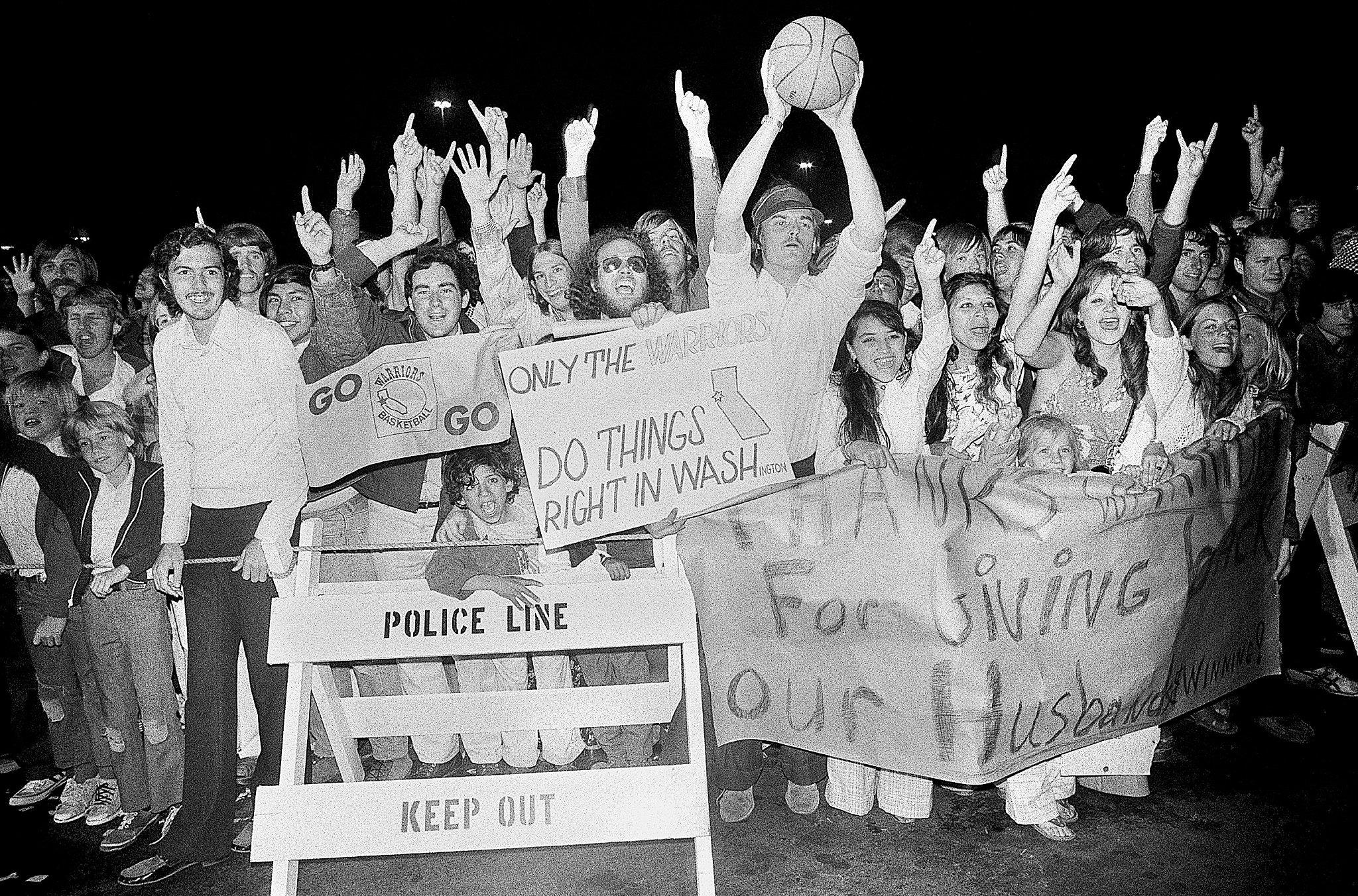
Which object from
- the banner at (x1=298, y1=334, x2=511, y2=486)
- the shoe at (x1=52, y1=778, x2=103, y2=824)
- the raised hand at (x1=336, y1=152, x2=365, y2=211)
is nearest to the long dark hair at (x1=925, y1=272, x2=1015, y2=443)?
the banner at (x1=298, y1=334, x2=511, y2=486)

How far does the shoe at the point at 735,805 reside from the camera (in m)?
4.76

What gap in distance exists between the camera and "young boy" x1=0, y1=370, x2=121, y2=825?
16.3 ft

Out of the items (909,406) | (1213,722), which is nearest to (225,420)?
(909,406)

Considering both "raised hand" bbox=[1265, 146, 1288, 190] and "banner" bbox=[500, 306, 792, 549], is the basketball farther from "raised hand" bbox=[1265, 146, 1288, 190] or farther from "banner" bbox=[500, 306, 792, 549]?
"raised hand" bbox=[1265, 146, 1288, 190]

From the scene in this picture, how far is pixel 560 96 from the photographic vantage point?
19.4m

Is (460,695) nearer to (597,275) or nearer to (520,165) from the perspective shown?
(597,275)

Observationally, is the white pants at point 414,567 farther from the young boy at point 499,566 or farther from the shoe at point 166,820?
the shoe at point 166,820

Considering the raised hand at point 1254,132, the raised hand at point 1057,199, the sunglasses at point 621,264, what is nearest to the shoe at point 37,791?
the sunglasses at point 621,264

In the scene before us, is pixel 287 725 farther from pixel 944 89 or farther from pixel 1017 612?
pixel 944 89

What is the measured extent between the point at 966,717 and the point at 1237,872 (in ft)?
4.22

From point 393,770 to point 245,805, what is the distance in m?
0.63

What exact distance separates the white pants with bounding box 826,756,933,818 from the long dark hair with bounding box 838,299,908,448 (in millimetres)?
1347

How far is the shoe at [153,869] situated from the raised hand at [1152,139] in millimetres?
5301

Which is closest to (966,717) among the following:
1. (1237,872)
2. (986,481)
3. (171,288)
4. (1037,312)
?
(986,481)
